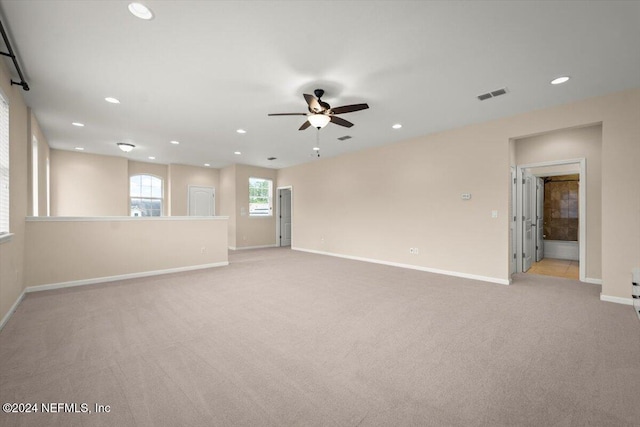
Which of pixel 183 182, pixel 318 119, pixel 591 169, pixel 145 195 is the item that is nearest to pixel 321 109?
pixel 318 119

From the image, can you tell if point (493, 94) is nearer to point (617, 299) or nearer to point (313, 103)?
point (313, 103)

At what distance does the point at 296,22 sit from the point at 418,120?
123 inches

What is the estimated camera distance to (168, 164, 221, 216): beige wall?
8984 millimetres

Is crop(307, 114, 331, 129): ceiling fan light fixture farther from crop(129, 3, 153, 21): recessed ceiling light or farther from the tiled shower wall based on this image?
the tiled shower wall

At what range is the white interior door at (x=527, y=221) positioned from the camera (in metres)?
5.66

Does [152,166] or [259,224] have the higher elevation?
[152,166]

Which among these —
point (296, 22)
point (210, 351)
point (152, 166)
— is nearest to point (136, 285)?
point (210, 351)

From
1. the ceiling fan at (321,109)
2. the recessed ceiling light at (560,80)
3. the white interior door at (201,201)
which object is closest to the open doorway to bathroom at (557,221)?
the recessed ceiling light at (560,80)

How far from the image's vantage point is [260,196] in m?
9.73

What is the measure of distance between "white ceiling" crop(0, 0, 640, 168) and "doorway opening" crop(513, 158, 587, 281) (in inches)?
78.6

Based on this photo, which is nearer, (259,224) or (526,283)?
(526,283)

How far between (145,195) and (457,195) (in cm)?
918

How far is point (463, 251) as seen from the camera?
5.08 meters

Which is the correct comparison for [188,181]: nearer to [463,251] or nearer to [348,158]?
[348,158]
